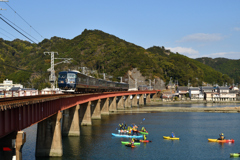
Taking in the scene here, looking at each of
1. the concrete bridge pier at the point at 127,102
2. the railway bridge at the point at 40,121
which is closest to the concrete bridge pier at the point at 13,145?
the railway bridge at the point at 40,121

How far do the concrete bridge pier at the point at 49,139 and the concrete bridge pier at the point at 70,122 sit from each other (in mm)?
16468

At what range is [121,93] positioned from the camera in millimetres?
125062

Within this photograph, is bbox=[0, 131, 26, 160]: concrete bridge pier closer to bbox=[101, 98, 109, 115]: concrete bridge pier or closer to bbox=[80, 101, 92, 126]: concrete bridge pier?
bbox=[80, 101, 92, 126]: concrete bridge pier

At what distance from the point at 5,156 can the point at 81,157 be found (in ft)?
55.5

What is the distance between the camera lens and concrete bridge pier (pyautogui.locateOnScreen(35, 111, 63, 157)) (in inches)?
1574

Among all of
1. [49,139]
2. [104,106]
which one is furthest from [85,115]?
[49,139]

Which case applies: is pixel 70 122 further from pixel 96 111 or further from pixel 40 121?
pixel 96 111

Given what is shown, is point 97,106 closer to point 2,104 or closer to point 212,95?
point 2,104

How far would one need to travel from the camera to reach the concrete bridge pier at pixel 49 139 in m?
40.0

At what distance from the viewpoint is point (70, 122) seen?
5750 cm

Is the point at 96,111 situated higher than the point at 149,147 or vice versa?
the point at 96,111

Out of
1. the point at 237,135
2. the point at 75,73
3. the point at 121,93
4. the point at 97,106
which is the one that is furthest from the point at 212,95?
the point at 75,73

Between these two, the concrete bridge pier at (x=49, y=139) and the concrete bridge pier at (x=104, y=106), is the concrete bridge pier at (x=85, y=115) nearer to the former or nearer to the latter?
the concrete bridge pier at (x=104, y=106)

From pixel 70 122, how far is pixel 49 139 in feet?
57.2
